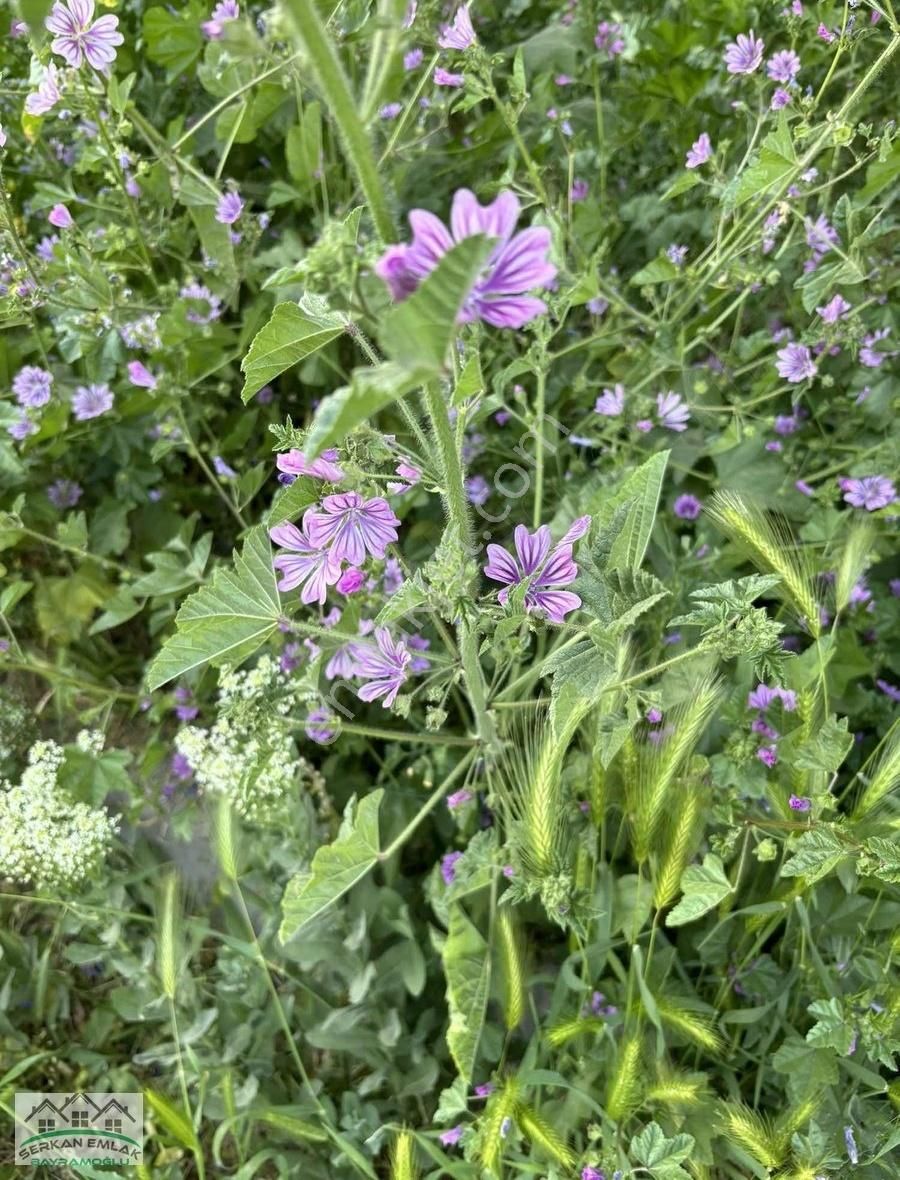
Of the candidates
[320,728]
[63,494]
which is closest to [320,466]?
[320,728]

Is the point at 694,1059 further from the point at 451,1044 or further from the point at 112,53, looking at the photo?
the point at 112,53

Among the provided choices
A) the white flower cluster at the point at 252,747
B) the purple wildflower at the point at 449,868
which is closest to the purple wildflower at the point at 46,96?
the white flower cluster at the point at 252,747

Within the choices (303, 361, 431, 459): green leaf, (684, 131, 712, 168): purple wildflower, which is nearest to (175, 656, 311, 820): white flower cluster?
(303, 361, 431, 459): green leaf

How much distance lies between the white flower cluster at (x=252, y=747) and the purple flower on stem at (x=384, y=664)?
14cm

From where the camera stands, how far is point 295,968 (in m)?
1.70

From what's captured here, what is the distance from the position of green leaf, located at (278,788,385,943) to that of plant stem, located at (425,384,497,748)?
9.0 inches

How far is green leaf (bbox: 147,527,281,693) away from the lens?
1.05m

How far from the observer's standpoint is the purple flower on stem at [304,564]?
0.98 metres

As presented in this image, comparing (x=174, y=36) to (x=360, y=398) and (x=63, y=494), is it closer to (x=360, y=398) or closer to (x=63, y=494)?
(x=63, y=494)

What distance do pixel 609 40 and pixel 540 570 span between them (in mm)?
1403

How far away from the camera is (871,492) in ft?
5.10

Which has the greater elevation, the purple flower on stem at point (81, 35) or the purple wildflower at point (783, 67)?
the purple flower on stem at point (81, 35)

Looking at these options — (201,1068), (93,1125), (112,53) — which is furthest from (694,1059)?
(112,53)

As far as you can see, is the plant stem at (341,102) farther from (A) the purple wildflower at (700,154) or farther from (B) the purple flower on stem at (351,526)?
(A) the purple wildflower at (700,154)
